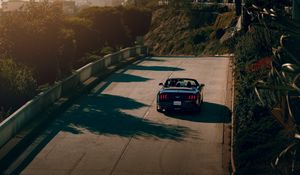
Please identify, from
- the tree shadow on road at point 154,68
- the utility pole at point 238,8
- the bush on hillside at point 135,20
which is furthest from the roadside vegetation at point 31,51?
the bush on hillside at point 135,20

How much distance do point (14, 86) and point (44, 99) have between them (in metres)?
2.25

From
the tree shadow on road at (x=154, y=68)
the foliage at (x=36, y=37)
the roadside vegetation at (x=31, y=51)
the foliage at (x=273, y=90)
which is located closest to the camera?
the foliage at (x=273, y=90)

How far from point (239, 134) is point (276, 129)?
113 cm

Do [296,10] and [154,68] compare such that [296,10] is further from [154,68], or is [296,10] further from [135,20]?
[135,20]

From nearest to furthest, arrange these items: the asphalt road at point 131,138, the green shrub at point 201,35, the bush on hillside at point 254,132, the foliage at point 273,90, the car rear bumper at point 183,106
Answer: the foliage at point 273,90
the bush on hillside at point 254,132
the asphalt road at point 131,138
the car rear bumper at point 183,106
the green shrub at point 201,35

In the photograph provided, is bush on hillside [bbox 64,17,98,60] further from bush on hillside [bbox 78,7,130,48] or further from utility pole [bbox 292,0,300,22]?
utility pole [bbox 292,0,300,22]

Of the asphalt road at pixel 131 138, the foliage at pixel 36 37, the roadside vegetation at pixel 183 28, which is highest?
the foliage at pixel 36 37

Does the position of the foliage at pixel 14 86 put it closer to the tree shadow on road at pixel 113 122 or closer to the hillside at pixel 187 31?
the tree shadow on road at pixel 113 122

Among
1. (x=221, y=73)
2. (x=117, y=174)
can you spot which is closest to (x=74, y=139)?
(x=117, y=174)

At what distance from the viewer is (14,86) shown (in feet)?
85.8

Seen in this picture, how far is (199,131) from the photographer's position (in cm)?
2159

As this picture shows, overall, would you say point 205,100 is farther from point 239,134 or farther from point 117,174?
point 117,174

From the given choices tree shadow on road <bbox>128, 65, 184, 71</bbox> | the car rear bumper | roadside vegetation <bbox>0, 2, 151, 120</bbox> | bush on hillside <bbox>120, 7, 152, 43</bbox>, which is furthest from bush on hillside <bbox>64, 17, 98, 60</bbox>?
the car rear bumper

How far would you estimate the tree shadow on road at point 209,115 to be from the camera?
2342 centimetres
